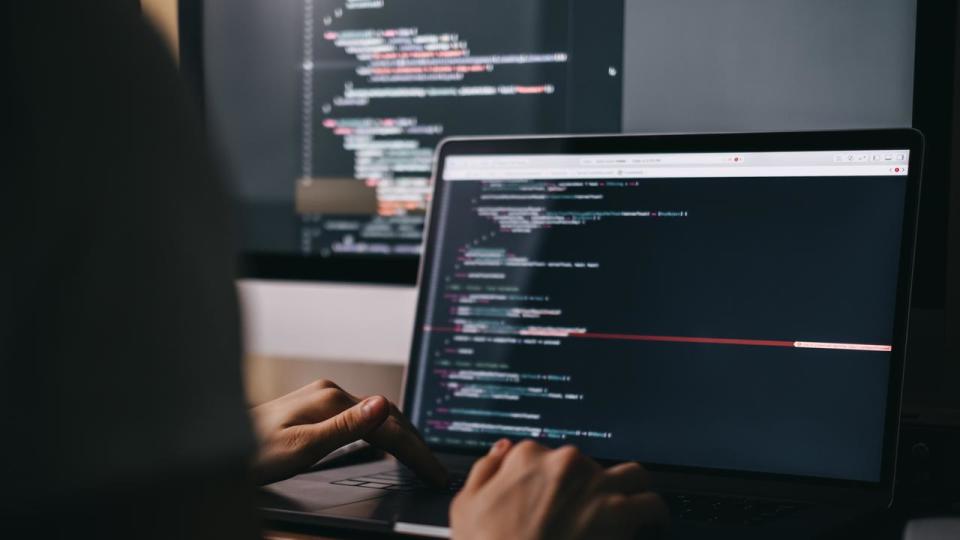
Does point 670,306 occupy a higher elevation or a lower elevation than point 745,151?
lower

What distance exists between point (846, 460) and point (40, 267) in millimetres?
752

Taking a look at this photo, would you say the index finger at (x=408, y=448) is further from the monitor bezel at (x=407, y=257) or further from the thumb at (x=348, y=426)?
the monitor bezel at (x=407, y=257)

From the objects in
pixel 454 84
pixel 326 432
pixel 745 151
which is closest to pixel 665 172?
pixel 745 151

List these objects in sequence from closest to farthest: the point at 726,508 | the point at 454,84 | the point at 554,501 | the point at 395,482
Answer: the point at 554,501 < the point at 726,508 < the point at 395,482 < the point at 454,84

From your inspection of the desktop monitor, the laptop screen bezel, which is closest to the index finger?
the laptop screen bezel

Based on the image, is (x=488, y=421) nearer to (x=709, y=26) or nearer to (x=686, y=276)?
(x=686, y=276)

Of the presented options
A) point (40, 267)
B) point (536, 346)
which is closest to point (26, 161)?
point (40, 267)

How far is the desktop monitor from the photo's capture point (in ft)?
3.28

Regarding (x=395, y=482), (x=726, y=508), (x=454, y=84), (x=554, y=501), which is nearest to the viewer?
(x=554, y=501)

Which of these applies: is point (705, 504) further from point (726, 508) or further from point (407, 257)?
point (407, 257)

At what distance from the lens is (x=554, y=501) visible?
649 mm

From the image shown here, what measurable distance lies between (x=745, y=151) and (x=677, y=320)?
18cm

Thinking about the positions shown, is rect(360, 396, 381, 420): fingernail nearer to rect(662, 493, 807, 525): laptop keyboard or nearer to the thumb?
the thumb

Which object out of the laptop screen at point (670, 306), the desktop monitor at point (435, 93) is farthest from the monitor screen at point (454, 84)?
the laptop screen at point (670, 306)
